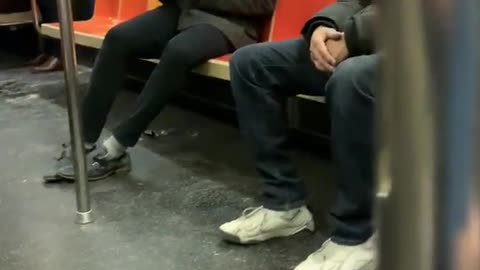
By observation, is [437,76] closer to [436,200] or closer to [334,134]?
[436,200]

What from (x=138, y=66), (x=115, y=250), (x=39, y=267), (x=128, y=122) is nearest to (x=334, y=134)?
(x=115, y=250)

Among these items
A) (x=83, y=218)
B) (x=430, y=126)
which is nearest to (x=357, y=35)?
(x=83, y=218)

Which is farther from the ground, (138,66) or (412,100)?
(412,100)

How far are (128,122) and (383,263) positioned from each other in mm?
1725

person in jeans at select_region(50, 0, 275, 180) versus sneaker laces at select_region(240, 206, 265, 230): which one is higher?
person in jeans at select_region(50, 0, 275, 180)

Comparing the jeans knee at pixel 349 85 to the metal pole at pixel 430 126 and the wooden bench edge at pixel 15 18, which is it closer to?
the metal pole at pixel 430 126

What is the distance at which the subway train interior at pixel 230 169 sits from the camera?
0.22 meters

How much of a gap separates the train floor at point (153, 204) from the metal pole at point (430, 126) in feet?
3.86

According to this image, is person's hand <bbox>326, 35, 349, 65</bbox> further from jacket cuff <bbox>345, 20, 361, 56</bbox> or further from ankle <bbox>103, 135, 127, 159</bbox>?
ankle <bbox>103, 135, 127, 159</bbox>

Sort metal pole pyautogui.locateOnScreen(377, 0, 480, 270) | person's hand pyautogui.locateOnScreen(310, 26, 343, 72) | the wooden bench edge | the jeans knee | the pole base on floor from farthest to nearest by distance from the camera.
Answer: the wooden bench edge, the pole base on floor, person's hand pyautogui.locateOnScreen(310, 26, 343, 72), the jeans knee, metal pole pyautogui.locateOnScreen(377, 0, 480, 270)

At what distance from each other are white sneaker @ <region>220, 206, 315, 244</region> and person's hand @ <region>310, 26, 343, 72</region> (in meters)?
0.32

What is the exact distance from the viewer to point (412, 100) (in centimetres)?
22

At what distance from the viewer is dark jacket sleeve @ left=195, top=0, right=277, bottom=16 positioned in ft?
6.11

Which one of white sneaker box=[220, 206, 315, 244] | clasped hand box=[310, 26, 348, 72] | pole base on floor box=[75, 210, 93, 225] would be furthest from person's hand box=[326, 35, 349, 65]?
pole base on floor box=[75, 210, 93, 225]
